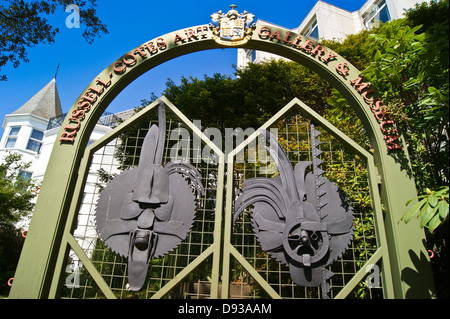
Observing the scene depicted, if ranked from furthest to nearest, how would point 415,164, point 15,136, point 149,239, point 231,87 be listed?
point 15,136
point 231,87
point 415,164
point 149,239

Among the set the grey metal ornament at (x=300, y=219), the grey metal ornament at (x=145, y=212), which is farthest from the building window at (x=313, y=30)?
the grey metal ornament at (x=145, y=212)

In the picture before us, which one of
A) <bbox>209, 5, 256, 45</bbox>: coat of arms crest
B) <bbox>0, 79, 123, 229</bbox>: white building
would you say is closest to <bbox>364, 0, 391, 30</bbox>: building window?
<bbox>209, 5, 256, 45</bbox>: coat of arms crest

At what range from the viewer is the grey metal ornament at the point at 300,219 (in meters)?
2.73

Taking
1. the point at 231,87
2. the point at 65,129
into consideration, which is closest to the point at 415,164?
the point at 65,129

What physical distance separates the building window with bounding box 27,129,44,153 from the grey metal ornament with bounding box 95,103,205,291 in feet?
62.3

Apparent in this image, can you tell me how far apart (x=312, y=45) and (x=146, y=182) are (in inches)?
104

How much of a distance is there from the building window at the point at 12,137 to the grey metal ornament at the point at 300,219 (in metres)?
20.9

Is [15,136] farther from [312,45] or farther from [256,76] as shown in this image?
[312,45]

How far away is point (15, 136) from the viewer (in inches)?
714

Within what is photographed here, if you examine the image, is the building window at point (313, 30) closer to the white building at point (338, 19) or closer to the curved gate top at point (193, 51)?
the white building at point (338, 19)

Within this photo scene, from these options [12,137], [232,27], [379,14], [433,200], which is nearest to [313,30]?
[379,14]

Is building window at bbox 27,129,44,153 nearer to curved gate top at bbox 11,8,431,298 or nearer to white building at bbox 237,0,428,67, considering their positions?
white building at bbox 237,0,428,67

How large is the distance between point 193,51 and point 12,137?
20.1 m
